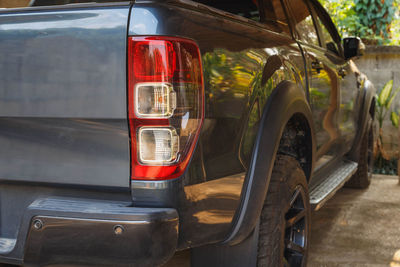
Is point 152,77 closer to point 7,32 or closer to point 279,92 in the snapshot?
point 7,32

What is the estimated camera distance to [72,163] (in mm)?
1646

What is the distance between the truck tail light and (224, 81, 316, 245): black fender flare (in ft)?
1.49

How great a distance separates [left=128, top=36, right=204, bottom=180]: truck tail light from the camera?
1.55 metres

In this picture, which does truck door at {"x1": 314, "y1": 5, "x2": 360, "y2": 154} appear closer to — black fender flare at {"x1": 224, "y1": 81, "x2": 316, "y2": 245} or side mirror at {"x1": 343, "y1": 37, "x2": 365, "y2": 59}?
side mirror at {"x1": 343, "y1": 37, "x2": 365, "y2": 59}

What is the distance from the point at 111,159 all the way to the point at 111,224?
0.22m

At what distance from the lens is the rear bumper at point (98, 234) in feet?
4.91

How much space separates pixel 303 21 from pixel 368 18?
521 centimetres

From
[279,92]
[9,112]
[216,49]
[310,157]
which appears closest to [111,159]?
[9,112]

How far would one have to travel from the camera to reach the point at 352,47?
13.4 ft

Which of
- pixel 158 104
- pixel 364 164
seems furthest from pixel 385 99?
pixel 158 104

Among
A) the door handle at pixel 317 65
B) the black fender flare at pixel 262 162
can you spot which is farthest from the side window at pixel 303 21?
the black fender flare at pixel 262 162

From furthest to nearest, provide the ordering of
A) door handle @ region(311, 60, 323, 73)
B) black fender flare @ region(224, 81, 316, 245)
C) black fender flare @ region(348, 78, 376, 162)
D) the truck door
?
black fender flare @ region(348, 78, 376, 162) → the truck door → door handle @ region(311, 60, 323, 73) → black fender flare @ region(224, 81, 316, 245)

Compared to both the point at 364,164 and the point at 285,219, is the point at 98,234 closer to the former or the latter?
the point at 285,219

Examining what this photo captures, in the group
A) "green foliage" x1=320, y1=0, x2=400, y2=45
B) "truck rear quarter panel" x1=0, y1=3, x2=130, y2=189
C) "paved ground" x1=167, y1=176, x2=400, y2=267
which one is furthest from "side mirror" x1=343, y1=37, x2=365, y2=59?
"green foliage" x1=320, y1=0, x2=400, y2=45
